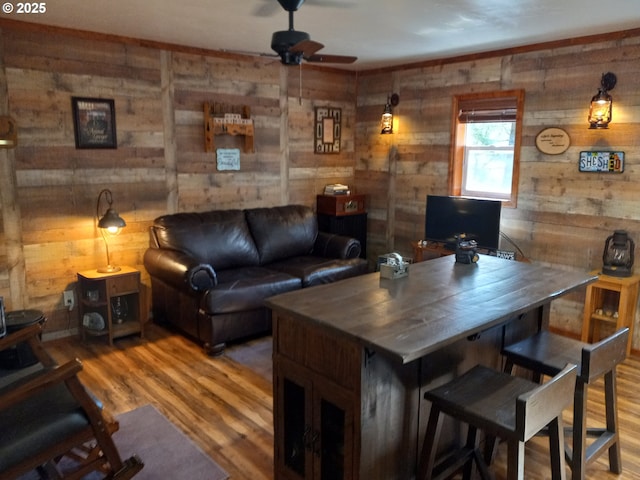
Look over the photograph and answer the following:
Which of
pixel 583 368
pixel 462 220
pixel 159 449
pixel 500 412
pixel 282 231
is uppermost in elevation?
pixel 462 220

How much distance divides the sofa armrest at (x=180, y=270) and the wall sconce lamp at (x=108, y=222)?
12.3 inches

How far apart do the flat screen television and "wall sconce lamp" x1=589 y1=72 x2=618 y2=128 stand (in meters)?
1.02

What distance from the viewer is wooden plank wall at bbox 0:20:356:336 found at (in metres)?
3.89

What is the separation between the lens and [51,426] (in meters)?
2.01

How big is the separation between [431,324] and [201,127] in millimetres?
3566

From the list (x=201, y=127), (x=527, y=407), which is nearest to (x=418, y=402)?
(x=527, y=407)

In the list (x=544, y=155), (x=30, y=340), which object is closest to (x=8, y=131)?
(x=30, y=340)

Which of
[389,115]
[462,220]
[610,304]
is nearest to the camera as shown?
[610,304]

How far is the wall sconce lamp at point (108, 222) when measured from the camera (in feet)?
13.1

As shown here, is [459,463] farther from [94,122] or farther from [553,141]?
[94,122]

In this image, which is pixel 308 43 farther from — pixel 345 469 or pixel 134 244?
pixel 134 244

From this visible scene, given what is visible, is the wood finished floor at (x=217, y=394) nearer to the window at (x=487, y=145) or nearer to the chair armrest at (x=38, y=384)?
the chair armrest at (x=38, y=384)

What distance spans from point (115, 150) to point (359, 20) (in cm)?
234

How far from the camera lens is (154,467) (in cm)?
256
